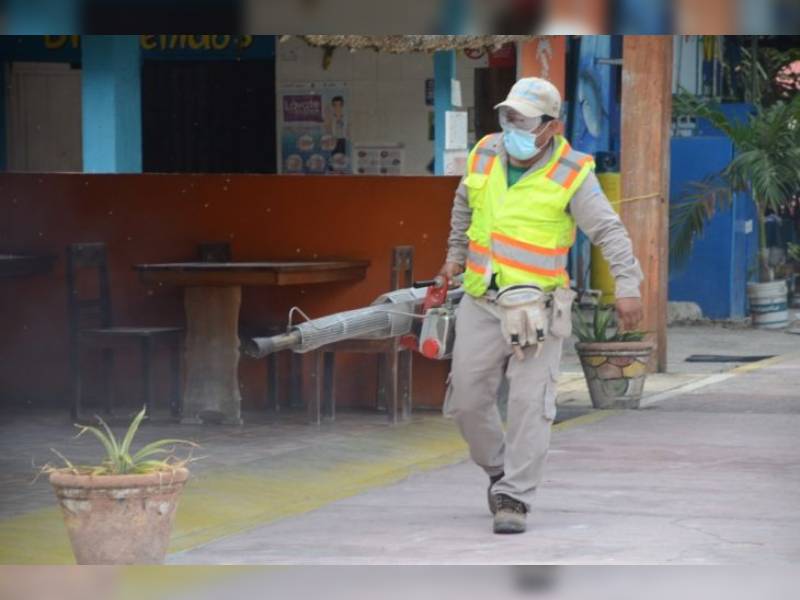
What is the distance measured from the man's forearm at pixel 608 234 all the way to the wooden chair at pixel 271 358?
4.52 meters

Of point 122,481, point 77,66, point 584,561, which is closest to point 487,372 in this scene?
point 584,561

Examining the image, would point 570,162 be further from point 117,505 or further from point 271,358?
point 271,358

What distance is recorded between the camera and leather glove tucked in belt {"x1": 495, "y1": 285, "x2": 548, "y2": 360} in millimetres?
8211

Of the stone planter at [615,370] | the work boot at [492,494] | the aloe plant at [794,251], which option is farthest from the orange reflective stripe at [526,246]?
the aloe plant at [794,251]

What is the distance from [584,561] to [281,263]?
497 centimetres

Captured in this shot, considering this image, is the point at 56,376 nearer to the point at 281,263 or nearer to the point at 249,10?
the point at 281,263

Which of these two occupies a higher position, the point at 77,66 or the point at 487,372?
the point at 77,66

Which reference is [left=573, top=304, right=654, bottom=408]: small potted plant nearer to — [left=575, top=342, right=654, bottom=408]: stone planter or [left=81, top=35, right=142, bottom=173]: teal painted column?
[left=575, top=342, right=654, bottom=408]: stone planter

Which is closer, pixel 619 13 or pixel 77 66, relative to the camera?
pixel 619 13

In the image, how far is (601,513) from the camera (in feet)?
29.3

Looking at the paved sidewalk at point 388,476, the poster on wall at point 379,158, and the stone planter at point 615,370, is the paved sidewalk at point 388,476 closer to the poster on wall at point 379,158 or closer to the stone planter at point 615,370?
the stone planter at point 615,370

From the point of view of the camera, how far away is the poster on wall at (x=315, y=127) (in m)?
18.6

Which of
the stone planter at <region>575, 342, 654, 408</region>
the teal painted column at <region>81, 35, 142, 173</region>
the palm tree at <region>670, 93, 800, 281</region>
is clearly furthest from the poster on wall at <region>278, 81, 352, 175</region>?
the teal painted column at <region>81, 35, 142, 173</region>

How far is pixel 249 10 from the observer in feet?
22.8
